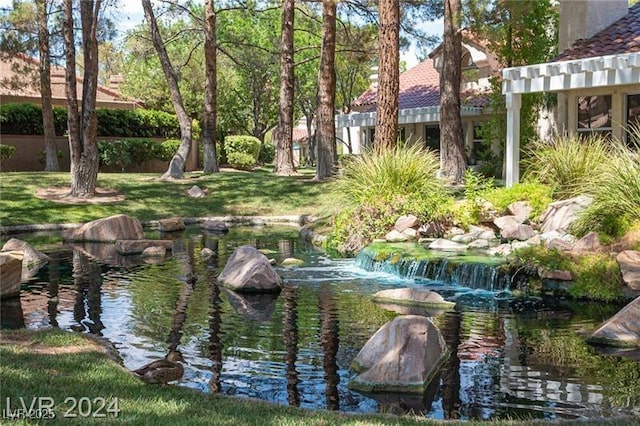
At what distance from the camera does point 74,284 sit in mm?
11359

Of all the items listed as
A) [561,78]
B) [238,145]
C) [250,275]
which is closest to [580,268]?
[250,275]

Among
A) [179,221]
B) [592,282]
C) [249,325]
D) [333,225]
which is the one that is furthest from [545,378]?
[179,221]

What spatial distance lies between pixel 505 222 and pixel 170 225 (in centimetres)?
866

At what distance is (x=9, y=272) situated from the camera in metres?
9.65

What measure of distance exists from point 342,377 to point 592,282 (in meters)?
5.07

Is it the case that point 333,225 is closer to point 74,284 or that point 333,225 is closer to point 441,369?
point 74,284

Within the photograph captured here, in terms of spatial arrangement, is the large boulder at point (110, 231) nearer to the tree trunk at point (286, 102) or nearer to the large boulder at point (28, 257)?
the large boulder at point (28, 257)

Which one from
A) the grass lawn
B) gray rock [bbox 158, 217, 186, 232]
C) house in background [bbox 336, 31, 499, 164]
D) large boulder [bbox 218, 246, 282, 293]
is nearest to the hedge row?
the grass lawn

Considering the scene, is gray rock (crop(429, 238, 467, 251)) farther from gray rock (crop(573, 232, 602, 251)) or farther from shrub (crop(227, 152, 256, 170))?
shrub (crop(227, 152, 256, 170))

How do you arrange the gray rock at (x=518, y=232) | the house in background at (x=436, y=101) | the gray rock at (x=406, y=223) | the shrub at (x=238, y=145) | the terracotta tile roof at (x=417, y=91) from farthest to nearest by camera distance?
1. the shrub at (x=238, y=145)
2. the terracotta tile roof at (x=417, y=91)
3. the house in background at (x=436, y=101)
4. the gray rock at (x=406, y=223)
5. the gray rock at (x=518, y=232)

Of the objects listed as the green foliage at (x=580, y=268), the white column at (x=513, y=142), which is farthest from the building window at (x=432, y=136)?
the green foliage at (x=580, y=268)

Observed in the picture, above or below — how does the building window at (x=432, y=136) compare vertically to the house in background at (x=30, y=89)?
below

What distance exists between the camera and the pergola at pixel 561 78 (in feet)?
51.1

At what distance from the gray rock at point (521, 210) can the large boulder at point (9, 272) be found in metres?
8.40
